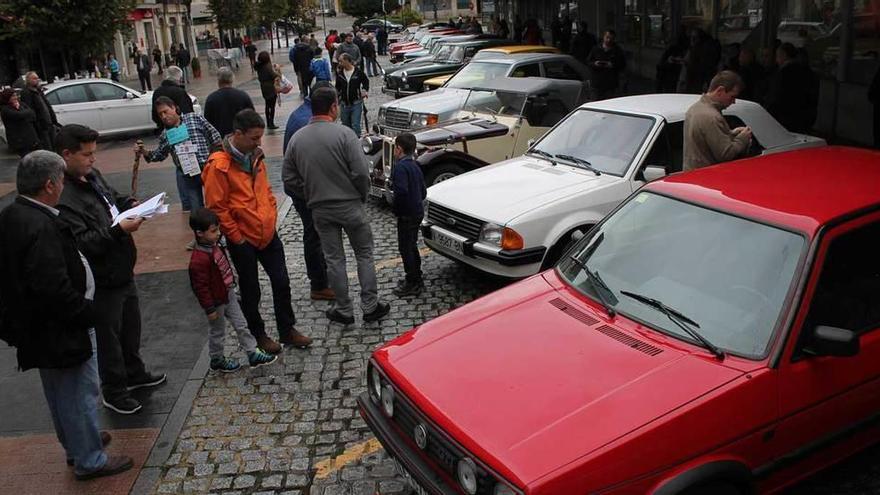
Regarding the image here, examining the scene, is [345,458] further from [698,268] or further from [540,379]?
[698,268]

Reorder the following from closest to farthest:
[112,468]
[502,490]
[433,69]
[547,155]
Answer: [502,490]
[112,468]
[547,155]
[433,69]

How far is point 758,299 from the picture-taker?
136 inches

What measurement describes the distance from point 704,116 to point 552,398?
358cm

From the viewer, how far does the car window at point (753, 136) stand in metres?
6.78

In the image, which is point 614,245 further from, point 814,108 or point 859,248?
point 814,108

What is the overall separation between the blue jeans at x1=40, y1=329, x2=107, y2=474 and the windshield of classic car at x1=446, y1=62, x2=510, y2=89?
8.92 metres

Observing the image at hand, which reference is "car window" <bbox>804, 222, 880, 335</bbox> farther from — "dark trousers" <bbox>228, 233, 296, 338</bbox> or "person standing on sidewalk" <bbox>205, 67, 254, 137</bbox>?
"person standing on sidewalk" <bbox>205, 67, 254, 137</bbox>

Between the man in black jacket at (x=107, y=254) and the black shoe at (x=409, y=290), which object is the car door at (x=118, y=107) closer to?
the black shoe at (x=409, y=290)

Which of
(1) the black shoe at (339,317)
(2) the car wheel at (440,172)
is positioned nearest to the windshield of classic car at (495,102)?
(2) the car wheel at (440,172)

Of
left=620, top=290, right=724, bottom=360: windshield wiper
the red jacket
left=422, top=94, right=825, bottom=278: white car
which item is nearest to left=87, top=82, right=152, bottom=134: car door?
left=422, top=94, right=825, bottom=278: white car

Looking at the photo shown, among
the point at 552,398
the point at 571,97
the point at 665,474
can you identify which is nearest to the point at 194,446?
the point at 552,398

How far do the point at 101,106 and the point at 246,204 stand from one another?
1353 cm

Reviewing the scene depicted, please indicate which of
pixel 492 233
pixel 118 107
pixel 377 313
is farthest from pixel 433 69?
pixel 377 313

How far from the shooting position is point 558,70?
41.2ft
